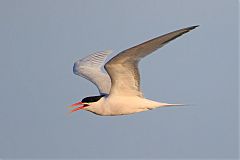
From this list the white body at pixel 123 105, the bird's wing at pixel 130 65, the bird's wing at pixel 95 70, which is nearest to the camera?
the bird's wing at pixel 130 65

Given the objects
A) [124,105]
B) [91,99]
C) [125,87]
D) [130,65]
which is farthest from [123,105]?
[130,65]

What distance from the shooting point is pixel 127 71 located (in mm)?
10070

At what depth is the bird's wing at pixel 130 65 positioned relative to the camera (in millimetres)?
8938

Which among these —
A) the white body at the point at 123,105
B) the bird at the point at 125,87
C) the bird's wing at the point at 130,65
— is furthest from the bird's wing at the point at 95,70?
the bird's wing at the point at 130,65

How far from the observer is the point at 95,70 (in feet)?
43.3

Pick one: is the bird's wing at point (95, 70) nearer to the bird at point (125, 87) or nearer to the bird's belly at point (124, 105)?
the bird at point (125, 87)

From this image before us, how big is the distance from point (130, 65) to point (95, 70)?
342cm

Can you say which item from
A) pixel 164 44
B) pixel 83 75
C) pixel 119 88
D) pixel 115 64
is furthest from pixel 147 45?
pixel 83 75

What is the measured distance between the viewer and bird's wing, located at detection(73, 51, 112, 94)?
12520 millimetres

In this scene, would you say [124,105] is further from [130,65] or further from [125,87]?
[130,65]

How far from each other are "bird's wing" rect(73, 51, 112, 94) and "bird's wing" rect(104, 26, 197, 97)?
1635 mm

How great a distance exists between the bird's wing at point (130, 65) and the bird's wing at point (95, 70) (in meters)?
1.63

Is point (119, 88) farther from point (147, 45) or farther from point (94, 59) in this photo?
point (94, 59)

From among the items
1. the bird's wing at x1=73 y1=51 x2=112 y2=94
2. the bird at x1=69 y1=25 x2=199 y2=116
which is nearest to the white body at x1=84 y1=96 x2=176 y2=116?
the bird at x1=69 y1=25 x2=199 y2=116
